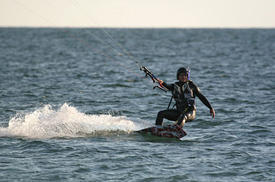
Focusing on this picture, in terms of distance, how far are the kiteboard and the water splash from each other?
2.56 ft

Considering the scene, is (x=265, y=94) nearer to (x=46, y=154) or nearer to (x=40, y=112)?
(x=40, y=112)

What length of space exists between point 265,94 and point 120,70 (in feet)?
45.1

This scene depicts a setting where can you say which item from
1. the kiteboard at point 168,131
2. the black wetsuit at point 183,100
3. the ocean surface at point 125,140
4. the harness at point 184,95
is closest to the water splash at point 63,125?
the ocean surface at point 125,140

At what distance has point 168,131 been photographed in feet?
41.2

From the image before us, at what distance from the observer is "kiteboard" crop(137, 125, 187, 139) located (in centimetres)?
1252

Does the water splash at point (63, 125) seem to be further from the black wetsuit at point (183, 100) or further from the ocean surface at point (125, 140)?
the black wetsuit at point (183, 100)

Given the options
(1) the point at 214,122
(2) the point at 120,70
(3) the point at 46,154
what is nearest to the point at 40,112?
(3) the point at 46,154

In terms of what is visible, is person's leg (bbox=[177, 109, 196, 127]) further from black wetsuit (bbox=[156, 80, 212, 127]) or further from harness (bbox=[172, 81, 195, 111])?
harness (bbox=[172, 81, 195, 111])

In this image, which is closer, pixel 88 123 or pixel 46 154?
pixel 46 154

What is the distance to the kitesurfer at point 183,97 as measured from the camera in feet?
40.8

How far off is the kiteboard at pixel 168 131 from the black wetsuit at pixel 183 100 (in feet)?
0.58

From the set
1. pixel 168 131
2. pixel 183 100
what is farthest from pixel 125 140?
pixel 183 100

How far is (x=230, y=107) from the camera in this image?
18.3m

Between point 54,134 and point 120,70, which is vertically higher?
point 120,70
